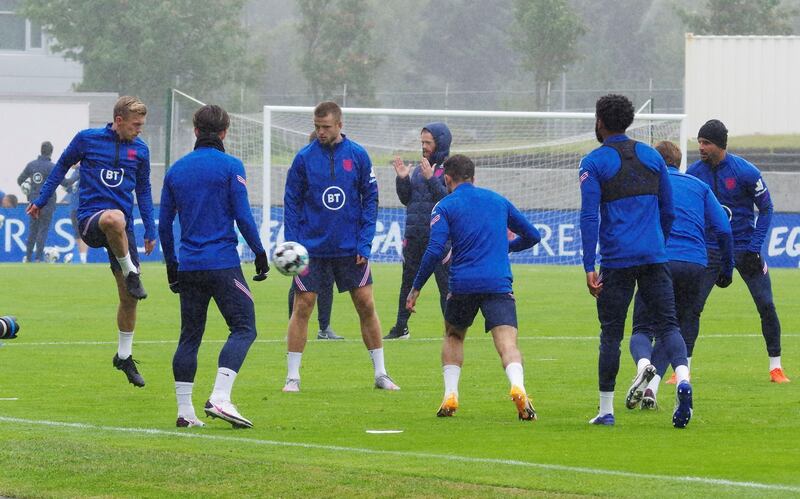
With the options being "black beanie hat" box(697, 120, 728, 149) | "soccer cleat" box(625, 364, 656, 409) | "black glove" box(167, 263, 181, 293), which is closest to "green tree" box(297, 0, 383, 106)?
"black beanie hat" box(697, 120, 728, 149)

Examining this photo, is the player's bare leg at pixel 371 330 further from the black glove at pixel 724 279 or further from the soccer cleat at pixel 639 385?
the black glove at pixel 724 279

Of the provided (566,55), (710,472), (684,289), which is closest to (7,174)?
(566,55)

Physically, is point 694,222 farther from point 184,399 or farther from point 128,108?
point 128,108

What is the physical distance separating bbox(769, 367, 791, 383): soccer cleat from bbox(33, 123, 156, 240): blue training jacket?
489 centimetres

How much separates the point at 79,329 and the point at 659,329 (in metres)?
8.85

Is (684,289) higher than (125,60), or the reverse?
(125,60)

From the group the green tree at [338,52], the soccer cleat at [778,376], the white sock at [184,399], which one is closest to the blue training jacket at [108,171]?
the white sock at [184,399]

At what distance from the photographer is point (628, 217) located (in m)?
9.85

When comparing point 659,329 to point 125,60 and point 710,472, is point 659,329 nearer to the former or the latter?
point 710,472

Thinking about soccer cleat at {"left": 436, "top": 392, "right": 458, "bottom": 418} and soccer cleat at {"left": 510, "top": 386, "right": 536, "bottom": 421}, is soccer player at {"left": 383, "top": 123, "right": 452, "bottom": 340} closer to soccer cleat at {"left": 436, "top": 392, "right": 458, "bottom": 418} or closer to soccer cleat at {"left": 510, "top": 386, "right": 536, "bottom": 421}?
Answer: soccer cleat at {"left": 436, "top": 392, "right": 458, "bottom": 418}

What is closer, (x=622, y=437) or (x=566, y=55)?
(x=622, y=437)

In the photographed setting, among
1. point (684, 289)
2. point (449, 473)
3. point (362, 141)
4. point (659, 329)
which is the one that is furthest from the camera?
point (362, 141)

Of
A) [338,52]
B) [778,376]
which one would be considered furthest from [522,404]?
[338,52]

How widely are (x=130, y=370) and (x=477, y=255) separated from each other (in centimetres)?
317
